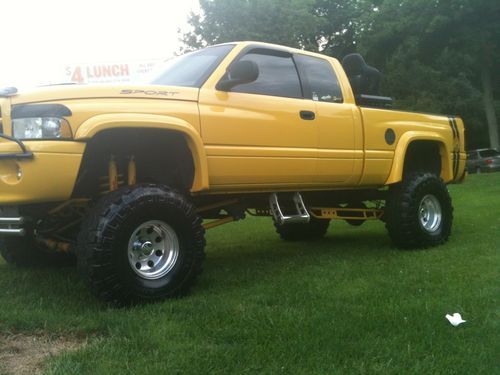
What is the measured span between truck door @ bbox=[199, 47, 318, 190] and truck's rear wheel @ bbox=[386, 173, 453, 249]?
53.9 inches

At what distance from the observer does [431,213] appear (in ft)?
23.3

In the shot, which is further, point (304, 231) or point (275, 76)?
point (304, 231)

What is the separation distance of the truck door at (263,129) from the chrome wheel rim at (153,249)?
67 cm

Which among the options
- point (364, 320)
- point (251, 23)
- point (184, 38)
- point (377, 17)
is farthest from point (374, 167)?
point (377, 17)

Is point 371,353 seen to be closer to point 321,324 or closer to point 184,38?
point 321,324

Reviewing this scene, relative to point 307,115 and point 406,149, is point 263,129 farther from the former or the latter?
point 406,149

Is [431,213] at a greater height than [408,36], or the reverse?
[408,36]

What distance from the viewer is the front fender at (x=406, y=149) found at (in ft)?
21.7

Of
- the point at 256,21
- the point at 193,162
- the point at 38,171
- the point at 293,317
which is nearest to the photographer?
the point at 293,317

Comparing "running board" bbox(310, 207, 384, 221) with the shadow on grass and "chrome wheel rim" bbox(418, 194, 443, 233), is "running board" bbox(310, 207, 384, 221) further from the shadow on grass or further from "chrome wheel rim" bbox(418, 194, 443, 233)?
"chrome wheel rim" bbox(418, 194, 443, 233)

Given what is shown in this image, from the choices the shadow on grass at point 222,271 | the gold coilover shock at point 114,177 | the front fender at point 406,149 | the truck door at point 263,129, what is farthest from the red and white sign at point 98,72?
the gold coilover shock at point 114,177

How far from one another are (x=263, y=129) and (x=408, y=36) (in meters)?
23.0

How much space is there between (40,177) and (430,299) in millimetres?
2862

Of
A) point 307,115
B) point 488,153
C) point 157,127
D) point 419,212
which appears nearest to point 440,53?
Answer: point 488,153
